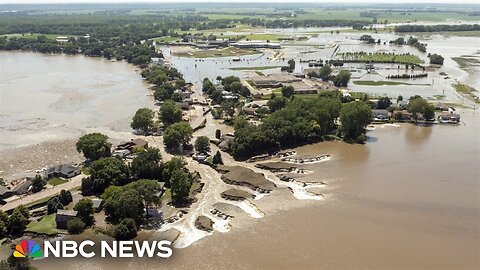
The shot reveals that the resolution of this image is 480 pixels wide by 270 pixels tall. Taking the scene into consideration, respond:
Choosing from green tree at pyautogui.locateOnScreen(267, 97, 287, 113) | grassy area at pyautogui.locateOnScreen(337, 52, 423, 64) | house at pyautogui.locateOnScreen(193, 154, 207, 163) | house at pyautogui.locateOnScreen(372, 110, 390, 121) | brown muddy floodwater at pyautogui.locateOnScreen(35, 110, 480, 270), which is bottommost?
brown muddy floodwater at pyautogui.locateOnScreen(35, 110, 480, 270)

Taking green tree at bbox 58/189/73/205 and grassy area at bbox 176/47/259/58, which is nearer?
green tree at bbox 58/189/73/205

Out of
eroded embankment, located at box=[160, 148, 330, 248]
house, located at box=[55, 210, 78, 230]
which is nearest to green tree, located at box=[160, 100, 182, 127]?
eroded embankment, located at box=[160, 148, 330, 248]

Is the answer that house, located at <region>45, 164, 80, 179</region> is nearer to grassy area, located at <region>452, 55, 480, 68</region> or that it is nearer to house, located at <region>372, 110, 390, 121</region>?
house, located at <region>372, 110, 390, 121</region>

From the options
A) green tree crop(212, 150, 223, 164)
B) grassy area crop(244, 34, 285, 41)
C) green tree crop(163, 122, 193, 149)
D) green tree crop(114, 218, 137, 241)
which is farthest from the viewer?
grassy area crop(244, 34, 285, 41)

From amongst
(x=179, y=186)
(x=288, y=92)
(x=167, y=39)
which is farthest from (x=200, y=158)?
(x=167, y=39)

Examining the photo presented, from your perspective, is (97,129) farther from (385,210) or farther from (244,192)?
(385,210)

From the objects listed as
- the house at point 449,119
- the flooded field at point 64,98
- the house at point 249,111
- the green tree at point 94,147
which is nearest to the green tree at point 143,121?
the flooded field at point 64,98

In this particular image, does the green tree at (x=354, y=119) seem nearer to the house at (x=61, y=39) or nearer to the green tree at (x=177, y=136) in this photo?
the green tree at (x=177, y=136)
